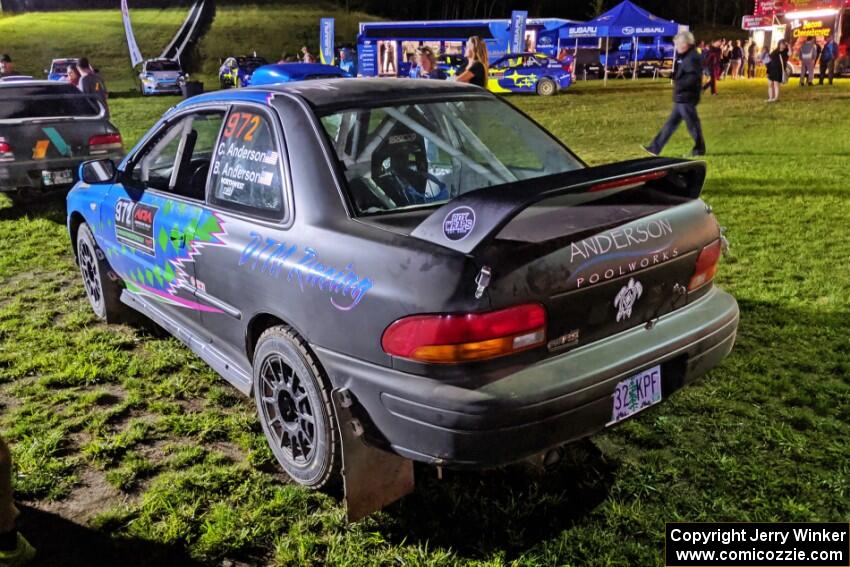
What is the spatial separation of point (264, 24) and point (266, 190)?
5972 centimetres

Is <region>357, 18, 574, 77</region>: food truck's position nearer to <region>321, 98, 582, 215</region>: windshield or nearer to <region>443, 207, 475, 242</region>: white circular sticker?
<region>321, 98, 582, 215</region>: windshield

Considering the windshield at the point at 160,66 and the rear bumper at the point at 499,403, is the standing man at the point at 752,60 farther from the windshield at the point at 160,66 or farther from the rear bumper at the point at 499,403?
the rear bumper at the point at 499,403

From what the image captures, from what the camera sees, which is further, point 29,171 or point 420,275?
point 29,171

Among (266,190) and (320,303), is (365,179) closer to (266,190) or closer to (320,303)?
(266,190)

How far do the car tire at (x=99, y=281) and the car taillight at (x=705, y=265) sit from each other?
→ 3.50 meters

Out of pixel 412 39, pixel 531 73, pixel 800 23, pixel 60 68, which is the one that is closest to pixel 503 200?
pixel 531 73

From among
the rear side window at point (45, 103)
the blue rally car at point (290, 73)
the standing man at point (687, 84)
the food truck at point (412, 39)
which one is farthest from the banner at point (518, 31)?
the rear side window at point (45, 103)

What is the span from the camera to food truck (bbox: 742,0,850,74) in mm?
28000

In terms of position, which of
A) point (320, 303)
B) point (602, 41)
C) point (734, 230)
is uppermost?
point (602, 41)

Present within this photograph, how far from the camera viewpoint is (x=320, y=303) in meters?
2.41

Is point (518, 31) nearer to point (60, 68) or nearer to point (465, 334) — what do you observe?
point (60, 68)

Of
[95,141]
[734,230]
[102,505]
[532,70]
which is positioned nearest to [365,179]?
[102,505]

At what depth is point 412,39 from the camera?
99.7ft

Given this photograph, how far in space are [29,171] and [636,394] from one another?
7.33 metres
